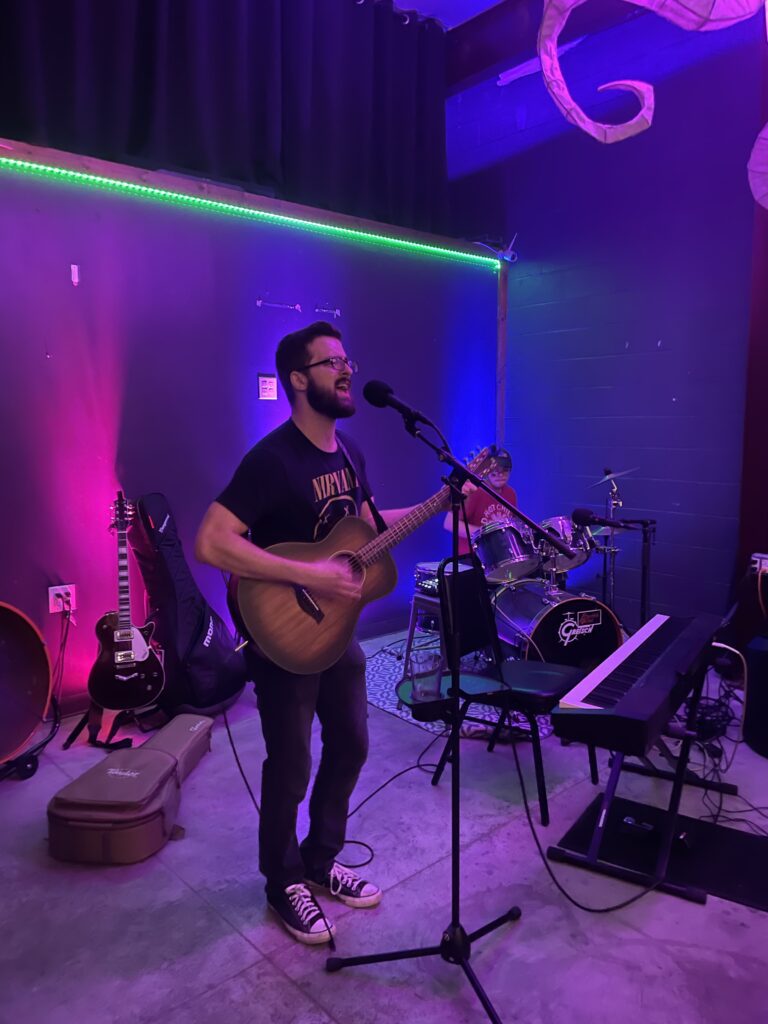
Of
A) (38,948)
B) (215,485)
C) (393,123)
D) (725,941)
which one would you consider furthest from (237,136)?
(725,941)

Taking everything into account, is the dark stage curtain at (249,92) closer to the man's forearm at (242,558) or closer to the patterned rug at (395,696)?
the man's forearm at (242,558)

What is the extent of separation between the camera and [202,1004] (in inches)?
70.6

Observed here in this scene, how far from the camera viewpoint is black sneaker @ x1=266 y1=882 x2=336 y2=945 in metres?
1.98

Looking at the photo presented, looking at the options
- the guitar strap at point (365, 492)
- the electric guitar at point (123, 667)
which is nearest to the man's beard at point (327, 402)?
the guitar strap at point (365, 492)

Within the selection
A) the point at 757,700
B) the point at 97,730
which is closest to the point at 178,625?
the point at 97,730

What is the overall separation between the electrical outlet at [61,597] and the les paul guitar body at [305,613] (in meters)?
2.12

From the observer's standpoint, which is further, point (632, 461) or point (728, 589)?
point (632, 461)

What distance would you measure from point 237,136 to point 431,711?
11.4 ft

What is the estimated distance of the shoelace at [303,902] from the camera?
2.01m

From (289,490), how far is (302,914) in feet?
4.06

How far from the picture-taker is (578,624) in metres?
3.71

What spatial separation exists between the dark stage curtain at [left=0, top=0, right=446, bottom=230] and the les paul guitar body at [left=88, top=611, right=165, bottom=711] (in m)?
2.45

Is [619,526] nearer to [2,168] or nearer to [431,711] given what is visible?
[431,711]

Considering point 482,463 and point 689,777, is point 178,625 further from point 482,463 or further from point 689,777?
point 689,777
